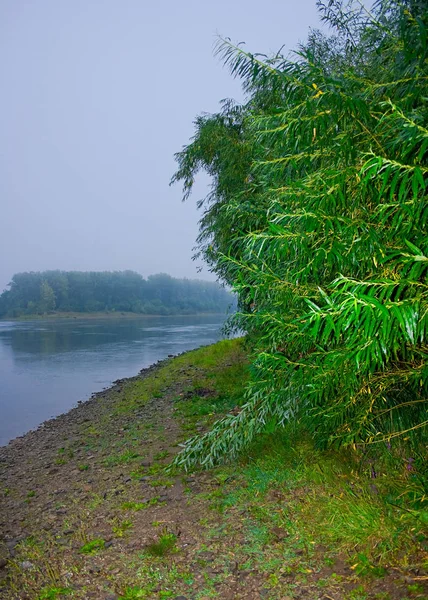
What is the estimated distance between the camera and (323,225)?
308 centimetres

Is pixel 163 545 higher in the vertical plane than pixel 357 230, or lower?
lower

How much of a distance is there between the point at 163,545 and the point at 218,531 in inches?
22.4

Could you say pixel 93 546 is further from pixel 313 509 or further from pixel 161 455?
pixel 161 455

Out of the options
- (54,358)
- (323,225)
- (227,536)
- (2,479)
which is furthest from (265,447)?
(54,358)

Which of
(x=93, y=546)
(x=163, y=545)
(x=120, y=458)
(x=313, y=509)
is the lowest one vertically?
(x=120, y=458)

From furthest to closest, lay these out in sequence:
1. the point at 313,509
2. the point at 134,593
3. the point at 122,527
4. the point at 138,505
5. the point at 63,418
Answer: the point at 63,418
the point at 138,505
the point at 122,527
the point at 313,509
the point at 134,593

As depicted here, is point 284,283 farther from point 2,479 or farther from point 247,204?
point 2,479

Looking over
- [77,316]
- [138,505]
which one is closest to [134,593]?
[138,505]

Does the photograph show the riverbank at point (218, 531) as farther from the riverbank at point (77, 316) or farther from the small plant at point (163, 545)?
the riverbank at point (77, 316)

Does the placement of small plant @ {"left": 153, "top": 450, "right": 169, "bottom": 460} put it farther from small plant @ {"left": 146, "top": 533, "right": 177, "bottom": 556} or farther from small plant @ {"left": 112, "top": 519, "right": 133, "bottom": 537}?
small plant @ {"left": 146, "top": 533, "right": 177, "bottom": 556}

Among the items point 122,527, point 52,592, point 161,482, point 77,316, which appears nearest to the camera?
point 52,592

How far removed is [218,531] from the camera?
472 centimetres

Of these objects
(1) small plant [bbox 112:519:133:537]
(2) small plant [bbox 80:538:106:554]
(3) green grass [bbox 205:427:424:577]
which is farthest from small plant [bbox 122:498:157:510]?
(2) small plant [bbox 80:538:106:554]

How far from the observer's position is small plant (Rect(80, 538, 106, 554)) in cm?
476
